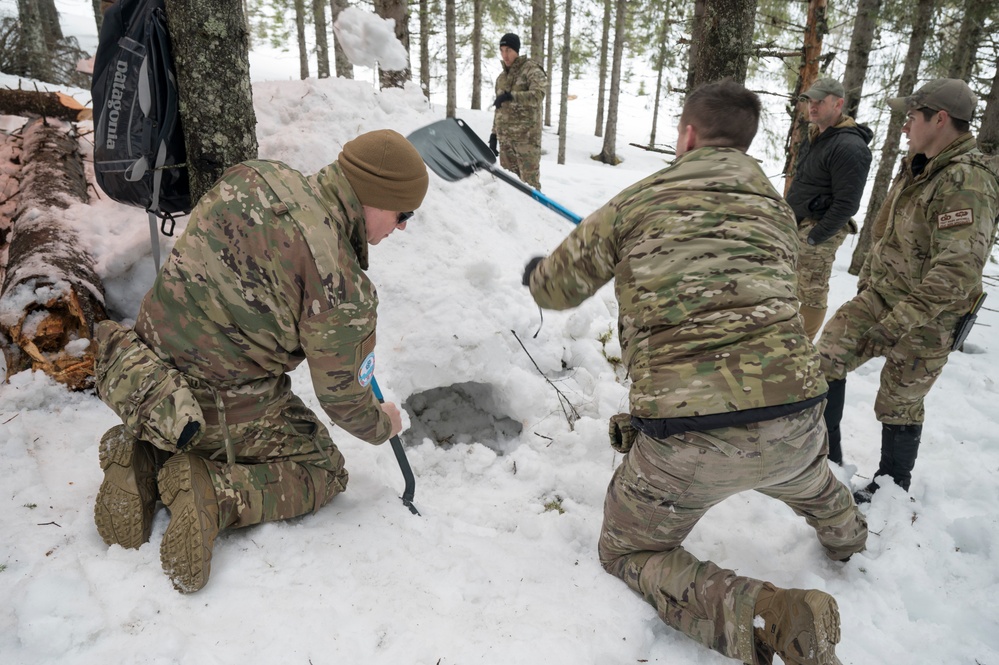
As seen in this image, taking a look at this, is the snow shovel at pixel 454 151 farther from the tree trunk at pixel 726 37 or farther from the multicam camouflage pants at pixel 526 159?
the multicam camouflage pants at pixel 526 159

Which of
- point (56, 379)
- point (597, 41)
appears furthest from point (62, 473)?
point (597, 41)

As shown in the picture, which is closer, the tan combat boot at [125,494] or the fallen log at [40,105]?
the tan combat boot at [125,494]

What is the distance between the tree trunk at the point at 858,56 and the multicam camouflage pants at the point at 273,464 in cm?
733

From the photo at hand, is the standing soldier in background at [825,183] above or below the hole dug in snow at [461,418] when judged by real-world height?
above

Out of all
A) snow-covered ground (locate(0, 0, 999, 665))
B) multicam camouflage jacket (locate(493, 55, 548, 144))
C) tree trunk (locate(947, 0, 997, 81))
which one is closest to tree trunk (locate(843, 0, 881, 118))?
tree trunk (locate(947, 0, 997, 81))

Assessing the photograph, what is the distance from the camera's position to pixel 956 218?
8.88 feet

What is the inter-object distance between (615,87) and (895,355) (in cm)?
1480

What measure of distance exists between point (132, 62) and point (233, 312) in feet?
5.91

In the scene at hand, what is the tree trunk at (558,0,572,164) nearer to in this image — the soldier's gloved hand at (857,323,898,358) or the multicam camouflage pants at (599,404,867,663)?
the soldier's gloved hand at (857,323,898,358)

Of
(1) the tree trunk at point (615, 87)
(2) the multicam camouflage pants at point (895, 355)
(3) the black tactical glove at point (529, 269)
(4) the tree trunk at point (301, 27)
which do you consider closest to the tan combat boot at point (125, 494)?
(3) the black tactical glove at point (529, 269)

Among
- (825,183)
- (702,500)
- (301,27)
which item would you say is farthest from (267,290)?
(301,27)

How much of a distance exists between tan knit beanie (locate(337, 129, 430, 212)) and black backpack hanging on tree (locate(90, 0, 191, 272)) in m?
1.56

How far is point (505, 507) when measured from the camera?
282 cm

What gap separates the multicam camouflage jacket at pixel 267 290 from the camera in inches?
77.6
